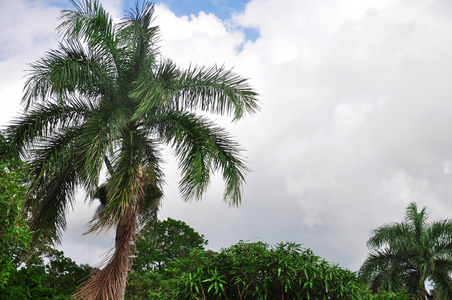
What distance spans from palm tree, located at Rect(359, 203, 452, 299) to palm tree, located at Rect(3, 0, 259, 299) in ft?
33.3

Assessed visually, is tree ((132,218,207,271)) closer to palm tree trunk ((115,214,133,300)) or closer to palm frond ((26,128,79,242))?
palm frond ((26,128,79,242))

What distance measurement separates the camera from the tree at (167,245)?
20453 millimetres

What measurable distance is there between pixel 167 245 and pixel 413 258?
1022 cm

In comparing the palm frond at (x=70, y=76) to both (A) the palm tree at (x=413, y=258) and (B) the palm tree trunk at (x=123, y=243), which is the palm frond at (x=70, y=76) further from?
(A) the palm tree at (x=413, y=258)

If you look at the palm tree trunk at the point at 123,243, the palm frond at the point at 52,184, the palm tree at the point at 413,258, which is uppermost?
the palm tree at the point at 413,258

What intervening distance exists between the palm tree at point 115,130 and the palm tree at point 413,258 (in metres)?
10.2

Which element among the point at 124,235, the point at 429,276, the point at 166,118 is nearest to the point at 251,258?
the point at 124,235

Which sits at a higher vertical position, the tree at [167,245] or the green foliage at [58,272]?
the tree at [167,245]

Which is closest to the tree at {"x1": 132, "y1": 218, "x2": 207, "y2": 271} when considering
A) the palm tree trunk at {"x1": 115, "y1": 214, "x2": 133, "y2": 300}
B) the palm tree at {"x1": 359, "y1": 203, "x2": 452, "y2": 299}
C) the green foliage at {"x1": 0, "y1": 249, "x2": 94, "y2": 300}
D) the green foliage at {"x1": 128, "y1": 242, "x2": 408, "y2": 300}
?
the green foliage at {"x1": 0, "y1": 249, "x2": 94, "y2": 300}

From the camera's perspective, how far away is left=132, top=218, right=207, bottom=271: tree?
67.1ft

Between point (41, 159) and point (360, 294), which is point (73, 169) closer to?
point (41, 159)

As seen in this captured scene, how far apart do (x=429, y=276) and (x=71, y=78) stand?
14397 millimetres

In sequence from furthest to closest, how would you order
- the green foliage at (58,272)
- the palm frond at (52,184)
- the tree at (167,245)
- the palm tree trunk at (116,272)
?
the tree at (167,245), the green foliage at (58,272), the palm frond at (52,184), the palm tree trunk at (116,272)

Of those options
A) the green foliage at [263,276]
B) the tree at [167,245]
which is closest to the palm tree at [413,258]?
the tree at [167,245]
